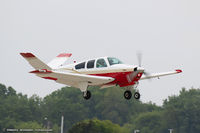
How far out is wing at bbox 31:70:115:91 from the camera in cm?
4153

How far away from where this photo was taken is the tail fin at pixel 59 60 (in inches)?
1909

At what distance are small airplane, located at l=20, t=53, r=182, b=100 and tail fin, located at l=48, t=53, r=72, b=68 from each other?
483 cm

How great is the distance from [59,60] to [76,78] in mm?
7716

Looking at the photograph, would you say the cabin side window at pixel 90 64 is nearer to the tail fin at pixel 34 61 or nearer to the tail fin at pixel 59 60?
the tail fin at pixel 34 61

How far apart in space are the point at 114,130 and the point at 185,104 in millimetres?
43357

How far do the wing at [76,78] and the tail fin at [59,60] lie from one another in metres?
5.20

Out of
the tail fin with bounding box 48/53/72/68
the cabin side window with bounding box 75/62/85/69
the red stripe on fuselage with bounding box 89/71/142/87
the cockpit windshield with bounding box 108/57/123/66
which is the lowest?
the red stripe on fuselage with bounding box 89/71/142/87

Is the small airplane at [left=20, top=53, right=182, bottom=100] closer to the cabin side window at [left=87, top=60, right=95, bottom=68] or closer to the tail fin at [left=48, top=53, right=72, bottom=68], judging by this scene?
the cabin side window at [left=87, top=60, right=95, bottom=68]

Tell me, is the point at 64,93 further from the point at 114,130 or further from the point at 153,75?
the point at 153,75

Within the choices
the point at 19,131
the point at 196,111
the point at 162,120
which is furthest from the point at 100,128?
the point at 196,111

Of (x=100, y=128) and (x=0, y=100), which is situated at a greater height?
(x=0, y=100)

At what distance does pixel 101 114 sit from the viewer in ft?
426

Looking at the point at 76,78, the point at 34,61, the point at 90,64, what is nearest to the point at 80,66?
the point at 90,64

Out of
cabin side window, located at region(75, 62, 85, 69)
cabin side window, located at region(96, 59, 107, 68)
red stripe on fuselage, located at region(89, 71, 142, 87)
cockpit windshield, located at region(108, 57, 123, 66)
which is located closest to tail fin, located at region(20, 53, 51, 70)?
cabin side window, located at region(75, 62, 85, 69)
